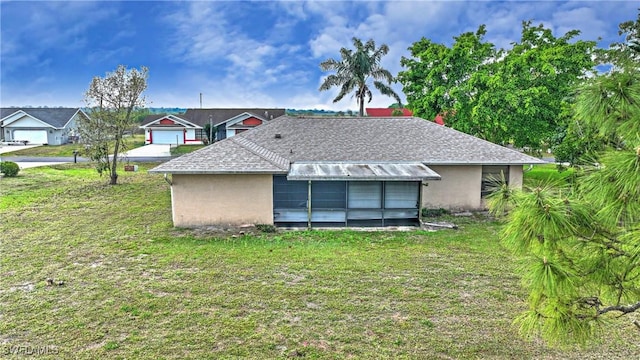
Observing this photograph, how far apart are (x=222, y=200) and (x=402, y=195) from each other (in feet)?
21.8

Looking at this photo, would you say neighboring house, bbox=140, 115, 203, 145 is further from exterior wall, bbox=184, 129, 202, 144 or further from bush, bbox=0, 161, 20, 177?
bush, bbox=0, 161, 20, 177

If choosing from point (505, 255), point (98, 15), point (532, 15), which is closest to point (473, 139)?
point (505, 255)

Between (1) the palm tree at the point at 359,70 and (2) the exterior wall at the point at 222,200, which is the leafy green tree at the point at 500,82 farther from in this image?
(2) the exterior wall at the point at 222,200

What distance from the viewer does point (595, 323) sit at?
3.82 m

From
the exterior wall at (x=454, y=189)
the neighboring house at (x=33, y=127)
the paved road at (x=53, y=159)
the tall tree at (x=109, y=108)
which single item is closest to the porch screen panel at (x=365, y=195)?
the exterior wall at (x=454, y=189)

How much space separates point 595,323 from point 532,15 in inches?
975

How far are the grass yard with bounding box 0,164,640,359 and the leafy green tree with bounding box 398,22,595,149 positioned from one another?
33.0 feet

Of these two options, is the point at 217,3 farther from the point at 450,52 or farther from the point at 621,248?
the point at 621,248

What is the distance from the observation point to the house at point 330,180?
13.5 m

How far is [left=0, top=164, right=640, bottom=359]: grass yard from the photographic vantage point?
251 inches

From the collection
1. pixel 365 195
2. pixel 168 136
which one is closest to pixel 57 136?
pixel 168 136

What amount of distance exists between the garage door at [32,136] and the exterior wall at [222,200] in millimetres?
42095

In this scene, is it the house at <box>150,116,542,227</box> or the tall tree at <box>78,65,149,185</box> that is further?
the tall tree at <box>78,65,149,185</box>

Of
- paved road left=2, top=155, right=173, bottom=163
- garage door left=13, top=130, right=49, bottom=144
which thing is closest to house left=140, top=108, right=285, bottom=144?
garage door left=13, top=130, right=49, bottom=144
